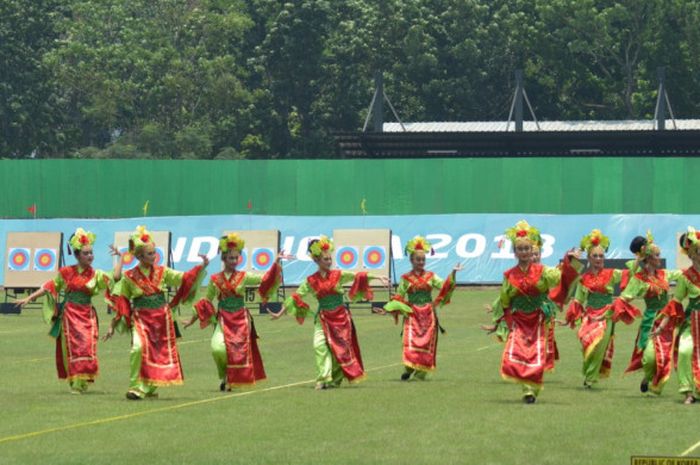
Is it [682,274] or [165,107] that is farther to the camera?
[165,107]

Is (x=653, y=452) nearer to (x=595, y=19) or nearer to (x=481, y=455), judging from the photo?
(x=481, y=455)

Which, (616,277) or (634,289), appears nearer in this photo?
(634,289)

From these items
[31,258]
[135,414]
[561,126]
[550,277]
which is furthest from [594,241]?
[561,126]

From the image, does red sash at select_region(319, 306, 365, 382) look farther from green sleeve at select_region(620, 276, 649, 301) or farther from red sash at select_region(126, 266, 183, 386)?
green sleeve at select_region(620, 276, 649, 301)

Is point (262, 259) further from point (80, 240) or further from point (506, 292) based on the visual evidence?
point (506, 292)

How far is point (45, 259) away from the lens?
46375mm

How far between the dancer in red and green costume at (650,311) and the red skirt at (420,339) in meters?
2.95

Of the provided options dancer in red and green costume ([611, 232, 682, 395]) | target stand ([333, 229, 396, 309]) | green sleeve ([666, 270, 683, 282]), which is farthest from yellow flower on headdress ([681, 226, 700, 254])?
target stand ([333, 229, 396, 309])

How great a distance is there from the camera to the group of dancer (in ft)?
66.3

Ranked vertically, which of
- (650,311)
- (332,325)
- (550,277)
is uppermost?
(550,277)

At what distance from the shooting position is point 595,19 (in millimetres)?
84750

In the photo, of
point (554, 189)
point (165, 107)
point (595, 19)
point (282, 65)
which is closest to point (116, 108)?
point (165, 107)

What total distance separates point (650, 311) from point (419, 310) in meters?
3.76

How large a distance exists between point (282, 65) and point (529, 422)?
245 ft
